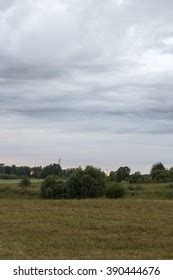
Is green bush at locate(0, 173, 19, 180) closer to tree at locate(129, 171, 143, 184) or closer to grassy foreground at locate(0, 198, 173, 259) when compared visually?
tree at locate(129, 171, 143, 184)

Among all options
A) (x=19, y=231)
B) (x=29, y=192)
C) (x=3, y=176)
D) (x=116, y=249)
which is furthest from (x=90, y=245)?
(x=3, y=176)

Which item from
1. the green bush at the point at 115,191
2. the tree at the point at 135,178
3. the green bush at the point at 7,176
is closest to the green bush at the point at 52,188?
the green bush at the point at 115,191

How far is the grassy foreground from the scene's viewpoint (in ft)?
39.6

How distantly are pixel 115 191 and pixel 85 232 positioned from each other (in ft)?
91.5

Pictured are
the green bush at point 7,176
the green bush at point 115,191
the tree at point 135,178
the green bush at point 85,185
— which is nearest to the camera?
the green bush at point 115,191

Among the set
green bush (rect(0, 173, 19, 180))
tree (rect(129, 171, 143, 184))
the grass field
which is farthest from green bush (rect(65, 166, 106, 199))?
green bush (rect(0, 173, 19, 180))

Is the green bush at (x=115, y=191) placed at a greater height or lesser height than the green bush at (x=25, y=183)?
lesser

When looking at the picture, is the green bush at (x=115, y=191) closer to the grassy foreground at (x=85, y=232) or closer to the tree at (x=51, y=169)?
the grassy foreground at (x=85, y=232)

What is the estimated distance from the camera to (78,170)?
163ft

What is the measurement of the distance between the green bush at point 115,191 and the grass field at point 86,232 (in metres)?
19.4

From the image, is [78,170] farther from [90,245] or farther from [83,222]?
[90,245]

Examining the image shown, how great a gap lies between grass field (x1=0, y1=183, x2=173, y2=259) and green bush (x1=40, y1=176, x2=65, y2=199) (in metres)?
26.1

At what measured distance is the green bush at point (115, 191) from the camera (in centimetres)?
4197

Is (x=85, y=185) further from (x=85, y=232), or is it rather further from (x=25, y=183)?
(x=85, y=232)
